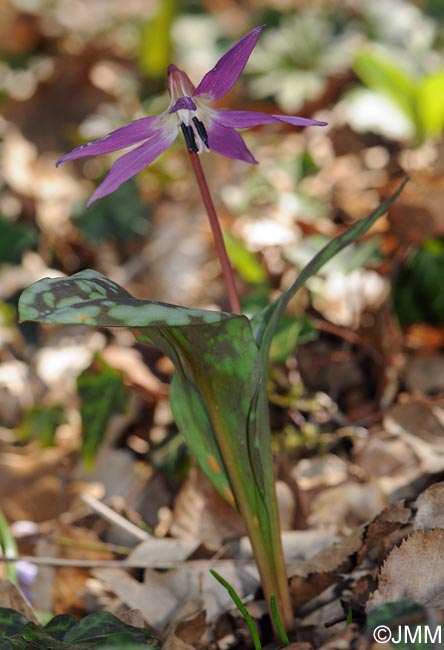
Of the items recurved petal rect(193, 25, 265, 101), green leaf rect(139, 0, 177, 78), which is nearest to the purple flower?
recurved petal rect(193, 25, 265, 101)

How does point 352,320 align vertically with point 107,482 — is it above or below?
above

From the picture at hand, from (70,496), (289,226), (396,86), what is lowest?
(70,496)

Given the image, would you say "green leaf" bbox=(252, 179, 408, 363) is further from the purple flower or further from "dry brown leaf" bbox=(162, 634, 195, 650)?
"dry brown leaf" bbox=(162, 634, 195, 650)

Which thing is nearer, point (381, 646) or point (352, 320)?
point (381, 646)

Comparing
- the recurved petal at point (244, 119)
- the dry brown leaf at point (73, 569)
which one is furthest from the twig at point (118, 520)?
the recurved petal at point (244, 119)

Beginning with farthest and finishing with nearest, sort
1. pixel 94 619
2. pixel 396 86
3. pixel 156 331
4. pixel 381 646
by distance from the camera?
pixel 396 86
pixel 94 619
pixel 156 331
pixel 381 646

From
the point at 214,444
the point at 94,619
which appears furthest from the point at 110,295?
the point at 94,619

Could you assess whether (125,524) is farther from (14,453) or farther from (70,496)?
(14,453)

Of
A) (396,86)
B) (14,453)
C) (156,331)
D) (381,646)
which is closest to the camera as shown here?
(381,646)

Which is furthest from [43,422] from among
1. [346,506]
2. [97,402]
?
[346,506]
